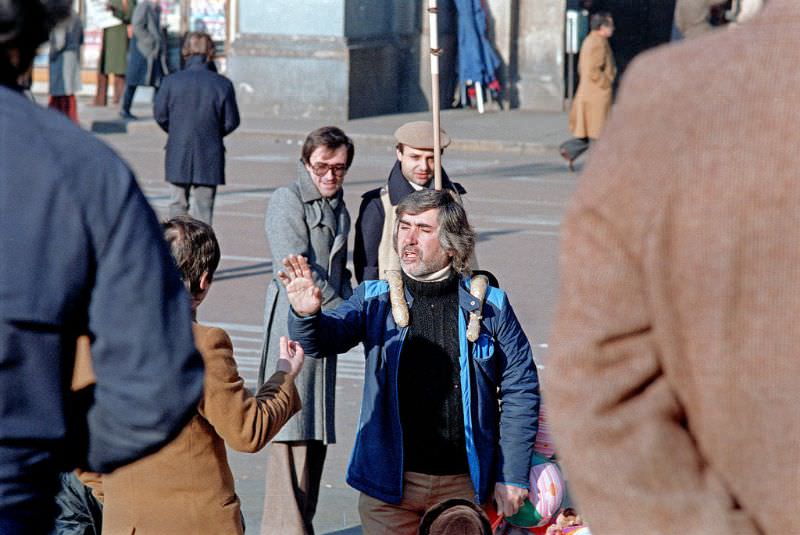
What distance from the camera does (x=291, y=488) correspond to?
575cm

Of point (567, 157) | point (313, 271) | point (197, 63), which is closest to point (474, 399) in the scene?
point (313, 271)

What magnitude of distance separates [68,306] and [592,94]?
1707 centimetres

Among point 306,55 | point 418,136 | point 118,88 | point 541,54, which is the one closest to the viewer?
point 418,136

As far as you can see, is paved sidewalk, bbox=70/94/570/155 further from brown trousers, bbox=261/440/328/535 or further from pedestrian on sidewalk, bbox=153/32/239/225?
brown trousers, bbox=261/440/328/535

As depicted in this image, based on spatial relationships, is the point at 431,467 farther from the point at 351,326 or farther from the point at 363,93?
the point at 363,93

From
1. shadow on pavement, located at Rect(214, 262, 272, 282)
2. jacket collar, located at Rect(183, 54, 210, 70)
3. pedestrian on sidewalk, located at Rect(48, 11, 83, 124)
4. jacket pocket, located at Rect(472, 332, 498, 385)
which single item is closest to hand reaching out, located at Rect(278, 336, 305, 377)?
jacket pocket, located at Rect(472, 332, 498, 385)

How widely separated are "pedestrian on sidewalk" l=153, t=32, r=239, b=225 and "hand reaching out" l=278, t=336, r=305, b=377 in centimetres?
763

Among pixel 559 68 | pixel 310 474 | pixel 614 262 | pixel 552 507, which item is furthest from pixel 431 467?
pixel 559 68

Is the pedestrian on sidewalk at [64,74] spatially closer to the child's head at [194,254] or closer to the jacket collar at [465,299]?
the jacket collar at [465,299]

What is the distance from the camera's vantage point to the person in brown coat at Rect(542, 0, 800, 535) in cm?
187

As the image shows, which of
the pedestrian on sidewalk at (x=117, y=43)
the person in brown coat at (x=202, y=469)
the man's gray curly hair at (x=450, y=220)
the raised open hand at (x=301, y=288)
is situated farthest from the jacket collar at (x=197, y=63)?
the pedestrian on sidewalk at (x=117, y=43)

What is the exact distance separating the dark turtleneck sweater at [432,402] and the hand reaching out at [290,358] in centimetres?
58

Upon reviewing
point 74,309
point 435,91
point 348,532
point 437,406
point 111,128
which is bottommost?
point 348,532

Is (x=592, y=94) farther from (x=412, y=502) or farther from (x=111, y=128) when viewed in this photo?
(x=412, y=502)
